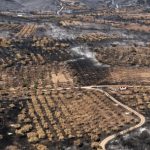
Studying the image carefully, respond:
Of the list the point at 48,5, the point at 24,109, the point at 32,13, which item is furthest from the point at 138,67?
the point at 48,5

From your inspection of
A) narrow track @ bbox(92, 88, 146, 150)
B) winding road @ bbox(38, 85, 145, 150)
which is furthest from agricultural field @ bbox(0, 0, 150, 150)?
narrow track @ bbox(92, 88, 146, 150)

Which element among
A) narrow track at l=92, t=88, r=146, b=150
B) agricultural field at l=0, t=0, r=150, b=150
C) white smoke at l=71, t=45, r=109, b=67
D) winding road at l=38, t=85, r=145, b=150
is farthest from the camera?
white smoke at l=71, t=45, r=109, b=67

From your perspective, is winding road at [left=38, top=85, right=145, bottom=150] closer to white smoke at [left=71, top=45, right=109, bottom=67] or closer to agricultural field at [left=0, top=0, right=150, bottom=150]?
agricultural field at [left=0, top=0, right=150, bottom=150]

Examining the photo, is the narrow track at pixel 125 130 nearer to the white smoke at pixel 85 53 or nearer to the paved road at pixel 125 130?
the paved road at pixel 125 130

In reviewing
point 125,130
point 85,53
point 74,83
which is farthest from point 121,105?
point 85,53

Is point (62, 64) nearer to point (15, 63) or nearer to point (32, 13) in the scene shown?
point (15, 63)

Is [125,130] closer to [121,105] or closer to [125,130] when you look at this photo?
[125,130]

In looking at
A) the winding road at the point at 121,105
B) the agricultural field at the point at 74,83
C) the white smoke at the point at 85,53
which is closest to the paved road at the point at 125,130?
the winding road at the point at 121,105

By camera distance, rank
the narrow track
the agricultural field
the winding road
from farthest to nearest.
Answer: the agricultural field < the winding road < the narrow track

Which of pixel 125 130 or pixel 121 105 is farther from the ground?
pixel 121 105
